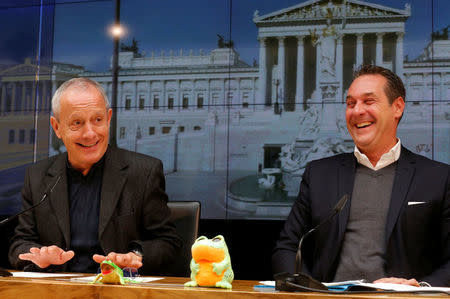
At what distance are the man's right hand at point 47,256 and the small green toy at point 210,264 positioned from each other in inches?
20.3

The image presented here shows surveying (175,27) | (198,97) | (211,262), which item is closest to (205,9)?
(175,27)

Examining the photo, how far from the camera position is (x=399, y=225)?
6.57ft

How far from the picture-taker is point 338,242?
2.05 m

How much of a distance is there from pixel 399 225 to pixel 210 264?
0.90 metres

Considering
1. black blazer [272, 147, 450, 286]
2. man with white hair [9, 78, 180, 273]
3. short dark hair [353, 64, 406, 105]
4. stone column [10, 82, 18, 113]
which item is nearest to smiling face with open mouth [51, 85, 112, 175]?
man with white hair [9, 78, 180, 273]

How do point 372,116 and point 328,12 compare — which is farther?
point 328,12

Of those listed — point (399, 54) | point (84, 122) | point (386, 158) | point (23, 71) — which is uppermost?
point (399, 54)

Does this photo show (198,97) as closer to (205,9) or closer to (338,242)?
(205,9)

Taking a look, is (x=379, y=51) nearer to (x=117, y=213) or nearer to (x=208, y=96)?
Result: (x=208, y=96)

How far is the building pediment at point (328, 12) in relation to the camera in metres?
4.05

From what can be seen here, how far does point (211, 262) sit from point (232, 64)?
2.94m

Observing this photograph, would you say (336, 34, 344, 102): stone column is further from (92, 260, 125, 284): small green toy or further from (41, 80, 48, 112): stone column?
(92, 260, 125, 284): small green toy

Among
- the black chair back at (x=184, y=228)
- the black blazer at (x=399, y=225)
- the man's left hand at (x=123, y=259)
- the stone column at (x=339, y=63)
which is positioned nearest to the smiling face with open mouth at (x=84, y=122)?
the black chair back at (x=184, y=228)

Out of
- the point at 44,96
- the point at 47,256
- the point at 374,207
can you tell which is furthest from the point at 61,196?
the point at 44,96
